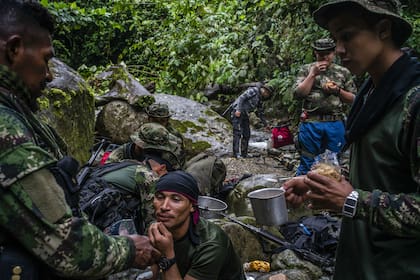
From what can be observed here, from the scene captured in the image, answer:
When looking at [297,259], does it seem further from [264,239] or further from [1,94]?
[1,94]

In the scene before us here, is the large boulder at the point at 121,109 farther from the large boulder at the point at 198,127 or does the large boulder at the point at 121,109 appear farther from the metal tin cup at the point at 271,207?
the metal tin cup at the point at 271,207

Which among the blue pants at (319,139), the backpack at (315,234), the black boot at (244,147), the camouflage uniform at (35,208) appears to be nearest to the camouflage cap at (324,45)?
the blue pants at (319,139)

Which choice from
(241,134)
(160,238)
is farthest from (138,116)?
(160,238)

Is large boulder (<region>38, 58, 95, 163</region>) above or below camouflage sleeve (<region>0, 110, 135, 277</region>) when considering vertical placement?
below

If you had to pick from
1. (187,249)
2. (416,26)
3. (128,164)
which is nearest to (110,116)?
(128,164)

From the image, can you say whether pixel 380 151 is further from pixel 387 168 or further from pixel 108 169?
pixel 108 169

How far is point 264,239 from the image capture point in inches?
213

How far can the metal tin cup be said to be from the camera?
385 centimetres

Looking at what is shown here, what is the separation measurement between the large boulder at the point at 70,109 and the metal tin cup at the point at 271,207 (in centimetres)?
307

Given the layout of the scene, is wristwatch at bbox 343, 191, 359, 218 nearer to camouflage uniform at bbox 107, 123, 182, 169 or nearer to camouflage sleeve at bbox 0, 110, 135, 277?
camouflage sleeve at bbox 0, 110, 135, 277

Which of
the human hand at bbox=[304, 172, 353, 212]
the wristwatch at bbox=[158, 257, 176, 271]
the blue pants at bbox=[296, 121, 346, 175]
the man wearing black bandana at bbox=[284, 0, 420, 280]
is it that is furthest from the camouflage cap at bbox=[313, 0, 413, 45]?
the blue pants at bbox=[296, 121, 346, 175]

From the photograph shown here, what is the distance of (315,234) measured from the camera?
5414 millimetres

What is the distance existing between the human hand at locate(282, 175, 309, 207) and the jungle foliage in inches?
A: 204

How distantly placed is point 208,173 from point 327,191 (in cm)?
515
